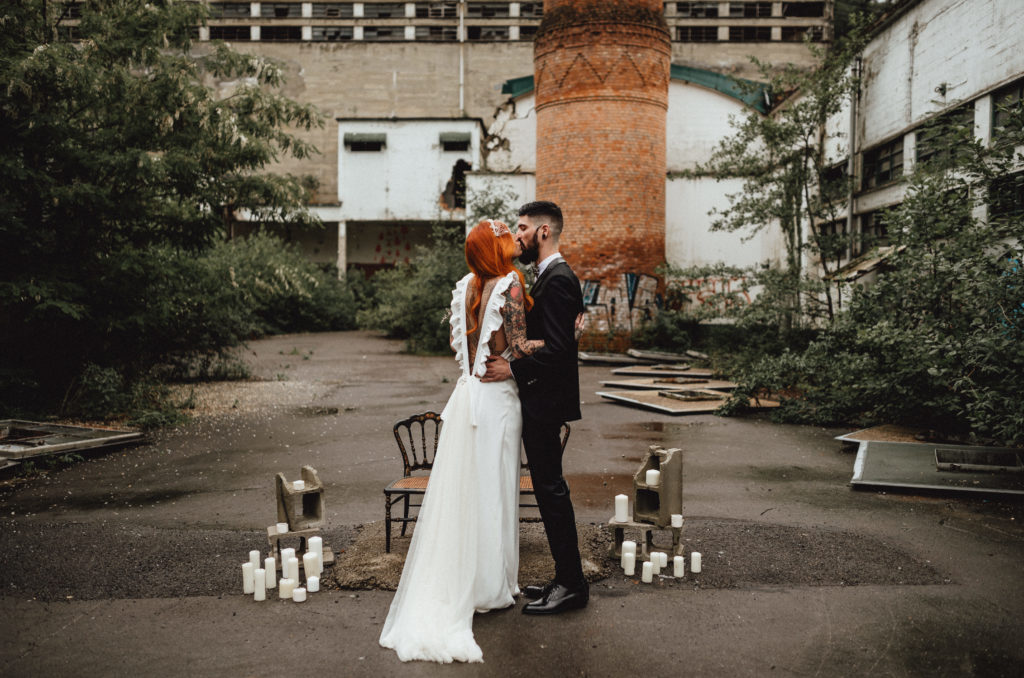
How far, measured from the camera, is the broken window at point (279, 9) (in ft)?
139

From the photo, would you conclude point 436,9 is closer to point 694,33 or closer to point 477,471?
point 694,33

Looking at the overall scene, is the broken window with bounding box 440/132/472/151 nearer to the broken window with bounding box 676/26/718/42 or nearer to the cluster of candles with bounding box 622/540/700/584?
the broken window with bounding box 676/26/718/42

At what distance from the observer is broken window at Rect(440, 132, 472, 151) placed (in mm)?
35000

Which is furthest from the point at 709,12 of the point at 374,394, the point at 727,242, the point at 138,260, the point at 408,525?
the point at 408,525

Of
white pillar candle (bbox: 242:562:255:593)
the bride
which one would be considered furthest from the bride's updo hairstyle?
white pillar candle (bbox: 242:562:255:593)

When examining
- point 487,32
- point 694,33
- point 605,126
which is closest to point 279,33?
point 487,32

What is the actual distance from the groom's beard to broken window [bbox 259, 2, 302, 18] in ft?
140

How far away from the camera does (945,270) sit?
8.60 metres

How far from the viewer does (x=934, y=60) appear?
543 inches

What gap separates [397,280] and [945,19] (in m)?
20.1

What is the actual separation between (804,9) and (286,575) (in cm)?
4490

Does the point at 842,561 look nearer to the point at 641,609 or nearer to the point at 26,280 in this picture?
the point at 641,609

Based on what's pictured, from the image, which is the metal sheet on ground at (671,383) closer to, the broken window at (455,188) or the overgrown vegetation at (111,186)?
the overgrown vegetation at (111,186)

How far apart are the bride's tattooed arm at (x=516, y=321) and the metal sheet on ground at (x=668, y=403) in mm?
8126
